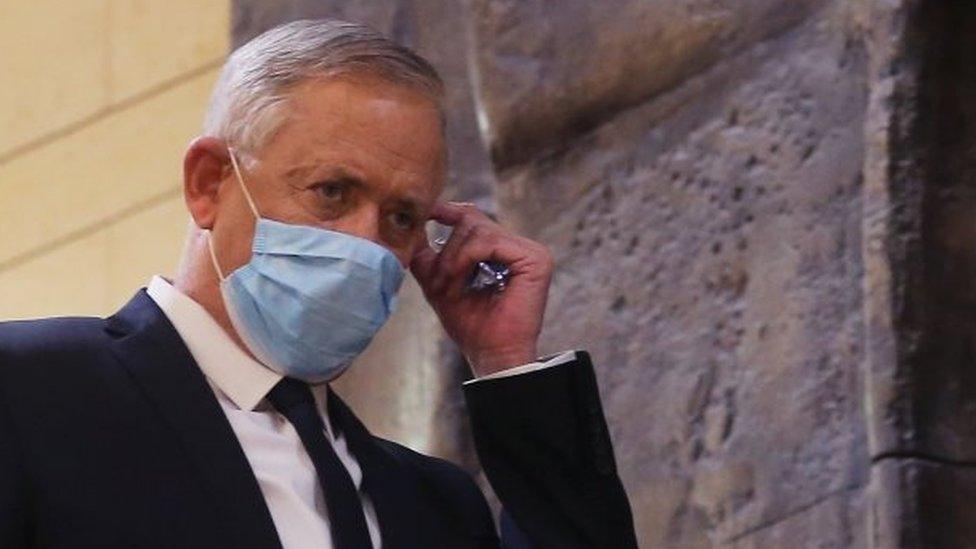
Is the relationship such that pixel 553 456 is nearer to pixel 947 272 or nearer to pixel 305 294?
pixel 305 294

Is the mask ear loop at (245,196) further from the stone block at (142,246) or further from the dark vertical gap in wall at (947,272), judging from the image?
the stone block at (142,246)

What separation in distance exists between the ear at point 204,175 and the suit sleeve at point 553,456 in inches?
10.4

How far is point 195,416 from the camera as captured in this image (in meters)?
2.09

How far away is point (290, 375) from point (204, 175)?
18cm

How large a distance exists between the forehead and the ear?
Result: 45 millimetres

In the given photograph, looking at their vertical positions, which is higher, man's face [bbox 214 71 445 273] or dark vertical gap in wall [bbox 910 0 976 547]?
man's face [bbox 214 71 445 273]

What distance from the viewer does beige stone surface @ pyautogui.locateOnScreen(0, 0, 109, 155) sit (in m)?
4.12

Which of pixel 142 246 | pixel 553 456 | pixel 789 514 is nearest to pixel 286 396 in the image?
pixel 553 456

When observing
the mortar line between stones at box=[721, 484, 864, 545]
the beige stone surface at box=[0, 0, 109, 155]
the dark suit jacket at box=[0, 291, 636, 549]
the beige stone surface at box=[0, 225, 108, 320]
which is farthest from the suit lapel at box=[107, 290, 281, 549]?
the beige stone surface at box=[0, 0, 109, 155]

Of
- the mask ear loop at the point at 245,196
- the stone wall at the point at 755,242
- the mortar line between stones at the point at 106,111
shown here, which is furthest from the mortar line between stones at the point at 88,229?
the mask ear loop at the point at 245,196

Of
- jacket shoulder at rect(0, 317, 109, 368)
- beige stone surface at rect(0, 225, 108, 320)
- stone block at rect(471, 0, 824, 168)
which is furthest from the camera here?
beige stone surface at rect(0, 225, 108, 320)

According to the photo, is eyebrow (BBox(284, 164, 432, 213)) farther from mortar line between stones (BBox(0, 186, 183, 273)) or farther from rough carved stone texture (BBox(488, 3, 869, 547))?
mortar line between stones (BBox(0, 186, 183, 273))

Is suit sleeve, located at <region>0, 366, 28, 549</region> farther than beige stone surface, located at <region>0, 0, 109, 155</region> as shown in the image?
No

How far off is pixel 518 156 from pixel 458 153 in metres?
0.18
